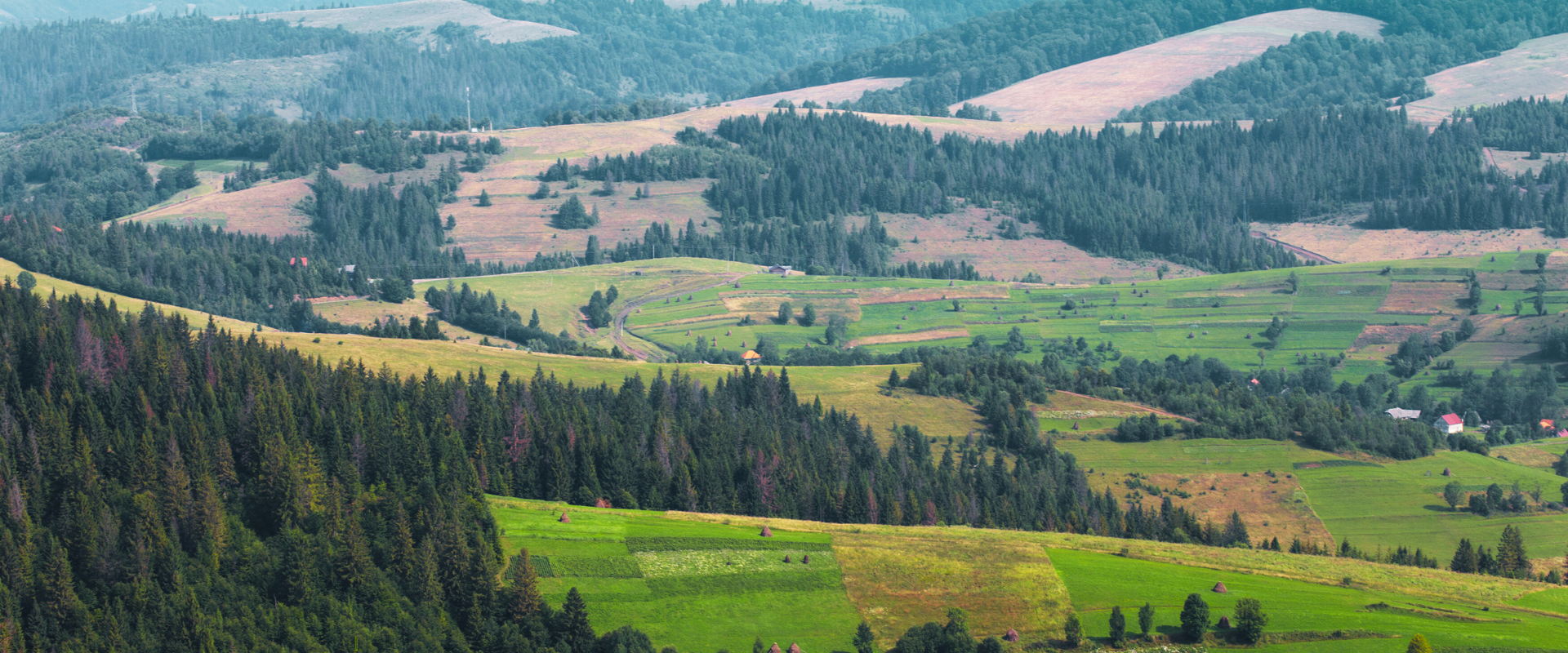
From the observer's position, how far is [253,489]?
429ft

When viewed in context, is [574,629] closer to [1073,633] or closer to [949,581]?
[949,581]

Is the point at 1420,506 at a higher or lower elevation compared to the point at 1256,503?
higher

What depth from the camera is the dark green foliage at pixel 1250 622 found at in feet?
336

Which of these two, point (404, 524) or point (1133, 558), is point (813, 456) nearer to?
point (1133, 558)

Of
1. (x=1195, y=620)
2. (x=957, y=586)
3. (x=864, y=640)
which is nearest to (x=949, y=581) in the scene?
(x=957, y=586)

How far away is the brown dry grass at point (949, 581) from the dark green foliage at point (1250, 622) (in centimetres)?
1144

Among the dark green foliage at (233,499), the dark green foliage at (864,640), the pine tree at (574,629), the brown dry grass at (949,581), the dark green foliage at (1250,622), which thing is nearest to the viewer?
the dark green foliage at (864,640)

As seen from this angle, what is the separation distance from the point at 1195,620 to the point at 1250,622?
3.44 meters

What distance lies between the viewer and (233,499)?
5074 inches

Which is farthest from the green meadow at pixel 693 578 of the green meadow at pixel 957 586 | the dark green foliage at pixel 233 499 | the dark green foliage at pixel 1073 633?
the dark green foliage at pixel 1073 633

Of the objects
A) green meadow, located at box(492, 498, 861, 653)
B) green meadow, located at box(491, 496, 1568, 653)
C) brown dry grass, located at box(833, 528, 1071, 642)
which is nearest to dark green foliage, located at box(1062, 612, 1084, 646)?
green meadow, located at box(491, 496, 1568, 653)

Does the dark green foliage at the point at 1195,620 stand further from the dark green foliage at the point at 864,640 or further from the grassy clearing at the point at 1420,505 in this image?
the grassy clearing at the point at 1420,505

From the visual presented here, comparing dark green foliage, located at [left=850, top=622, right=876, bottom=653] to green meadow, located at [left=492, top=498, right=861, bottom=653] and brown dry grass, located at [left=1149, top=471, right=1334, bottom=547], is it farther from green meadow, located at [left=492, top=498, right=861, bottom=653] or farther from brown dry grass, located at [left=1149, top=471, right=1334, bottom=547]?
brown dry grass, located at [left=1149, top=471, right=1334, bottom=547]

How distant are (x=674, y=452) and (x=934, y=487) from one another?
28.2 metres
